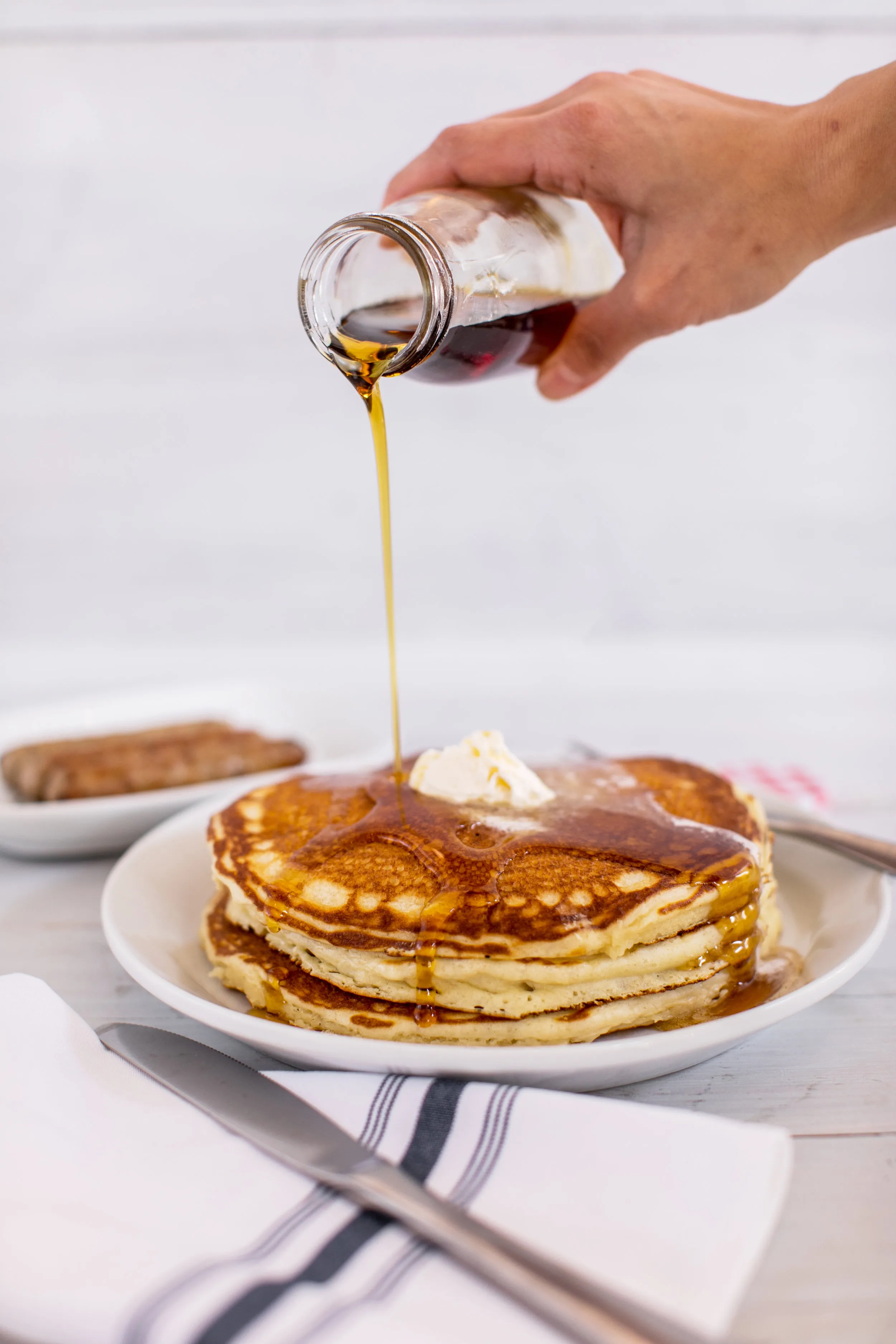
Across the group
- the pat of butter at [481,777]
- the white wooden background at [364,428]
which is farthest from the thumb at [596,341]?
the white wooden background at [364,428]

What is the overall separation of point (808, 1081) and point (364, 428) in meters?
3.07

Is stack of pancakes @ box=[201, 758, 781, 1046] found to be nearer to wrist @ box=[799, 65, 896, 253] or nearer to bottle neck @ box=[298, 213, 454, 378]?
bottle neck @ box=[298, 213, 454, 378]

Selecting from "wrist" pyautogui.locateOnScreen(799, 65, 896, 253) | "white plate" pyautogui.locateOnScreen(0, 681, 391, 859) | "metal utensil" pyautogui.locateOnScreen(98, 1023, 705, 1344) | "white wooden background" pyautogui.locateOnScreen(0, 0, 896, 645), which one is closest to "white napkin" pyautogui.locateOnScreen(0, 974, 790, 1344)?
"metal utensil" pyautogui.locateOnScreen(98, 1023, 705, 1344)

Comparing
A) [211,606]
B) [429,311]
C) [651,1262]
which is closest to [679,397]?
[211,606]

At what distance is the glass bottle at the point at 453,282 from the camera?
1.48 m

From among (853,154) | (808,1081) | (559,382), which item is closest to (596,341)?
(559,382)

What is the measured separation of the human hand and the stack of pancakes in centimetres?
93

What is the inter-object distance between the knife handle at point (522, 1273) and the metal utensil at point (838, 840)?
88cm

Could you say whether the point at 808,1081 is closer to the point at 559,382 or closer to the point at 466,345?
the point at 466,345

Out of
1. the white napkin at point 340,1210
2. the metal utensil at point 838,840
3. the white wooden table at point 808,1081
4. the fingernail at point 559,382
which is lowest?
the white wooden table at point 808,1081

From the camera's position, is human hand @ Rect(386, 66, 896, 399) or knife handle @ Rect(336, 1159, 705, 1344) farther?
human hand @ Rect(386, 66, 896, 399)

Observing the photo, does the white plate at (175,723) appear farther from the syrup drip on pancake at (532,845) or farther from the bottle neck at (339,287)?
the bottle neck at (339,287)

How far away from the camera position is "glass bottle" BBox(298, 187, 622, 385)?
148cm

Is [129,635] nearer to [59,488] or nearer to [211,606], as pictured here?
[211,606]
